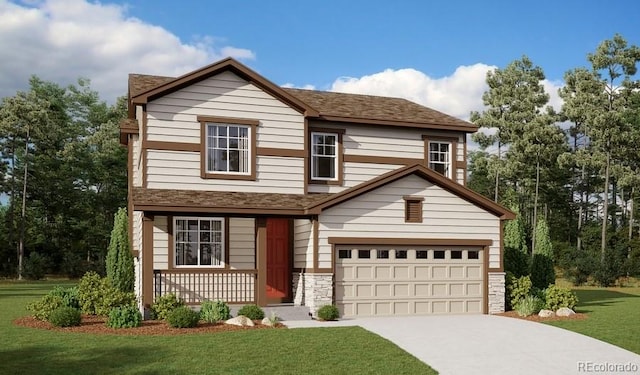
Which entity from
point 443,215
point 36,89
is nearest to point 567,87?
point 443,215

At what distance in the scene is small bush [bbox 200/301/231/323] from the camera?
16719mm

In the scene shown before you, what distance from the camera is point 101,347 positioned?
43.3 feet

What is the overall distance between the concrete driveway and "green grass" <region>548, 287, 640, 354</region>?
55 centimetres

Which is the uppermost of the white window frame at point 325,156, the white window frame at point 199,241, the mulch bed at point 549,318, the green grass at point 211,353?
the white window frame at point 325,156

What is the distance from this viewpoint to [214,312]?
16859 mm

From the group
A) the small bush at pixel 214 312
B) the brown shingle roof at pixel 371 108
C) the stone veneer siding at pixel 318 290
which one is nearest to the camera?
the small bush at pixel 214 312

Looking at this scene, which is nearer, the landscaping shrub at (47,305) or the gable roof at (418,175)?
the landscaping shrub at (47,305)

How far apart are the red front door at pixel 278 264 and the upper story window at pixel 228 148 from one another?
6.94ft

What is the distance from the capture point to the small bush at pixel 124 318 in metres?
15.7

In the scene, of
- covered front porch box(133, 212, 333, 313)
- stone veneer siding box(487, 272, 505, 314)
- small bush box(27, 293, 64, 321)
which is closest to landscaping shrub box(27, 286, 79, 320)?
small bush box(27, 293, 64, 321)

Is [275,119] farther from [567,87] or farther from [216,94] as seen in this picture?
[567,87]

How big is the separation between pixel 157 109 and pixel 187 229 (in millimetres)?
3731

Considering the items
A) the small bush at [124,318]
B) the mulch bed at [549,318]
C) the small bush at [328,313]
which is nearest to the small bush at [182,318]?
the small bush at [124,318]

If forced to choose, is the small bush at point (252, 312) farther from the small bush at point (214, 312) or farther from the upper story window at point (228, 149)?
the upper story window at point (228, 149)
